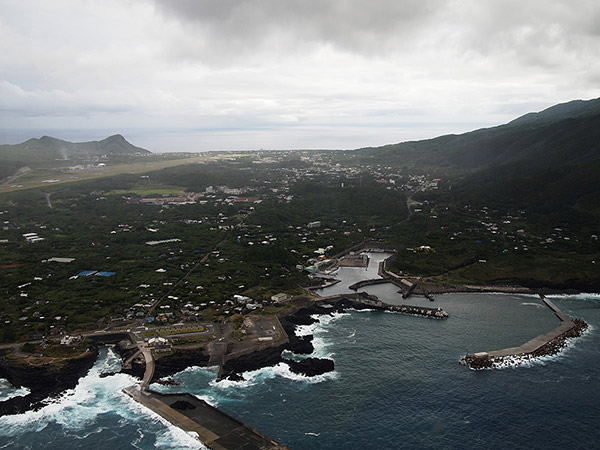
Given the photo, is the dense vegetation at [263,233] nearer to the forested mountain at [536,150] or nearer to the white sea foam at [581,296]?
the forested mountain at [536,150]

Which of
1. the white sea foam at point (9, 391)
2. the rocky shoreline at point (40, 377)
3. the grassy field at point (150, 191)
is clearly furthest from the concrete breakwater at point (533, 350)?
the grassy field at point (150, 191)

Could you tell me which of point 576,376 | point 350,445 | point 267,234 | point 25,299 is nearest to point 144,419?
point 350,445

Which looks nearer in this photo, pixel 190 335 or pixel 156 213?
pixel 190 335

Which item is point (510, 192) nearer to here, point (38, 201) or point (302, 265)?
point (302, 265)

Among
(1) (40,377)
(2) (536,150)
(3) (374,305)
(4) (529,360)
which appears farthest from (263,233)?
(2) (536,150)

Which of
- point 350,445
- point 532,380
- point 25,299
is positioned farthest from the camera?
point 25,299

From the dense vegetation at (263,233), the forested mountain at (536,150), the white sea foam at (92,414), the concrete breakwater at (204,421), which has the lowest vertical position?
the white sea foam at (92,414)

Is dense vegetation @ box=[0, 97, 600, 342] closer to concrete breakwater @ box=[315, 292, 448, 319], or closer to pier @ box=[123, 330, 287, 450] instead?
concrete breakwater @ box=[315, 292, 448, 319]
